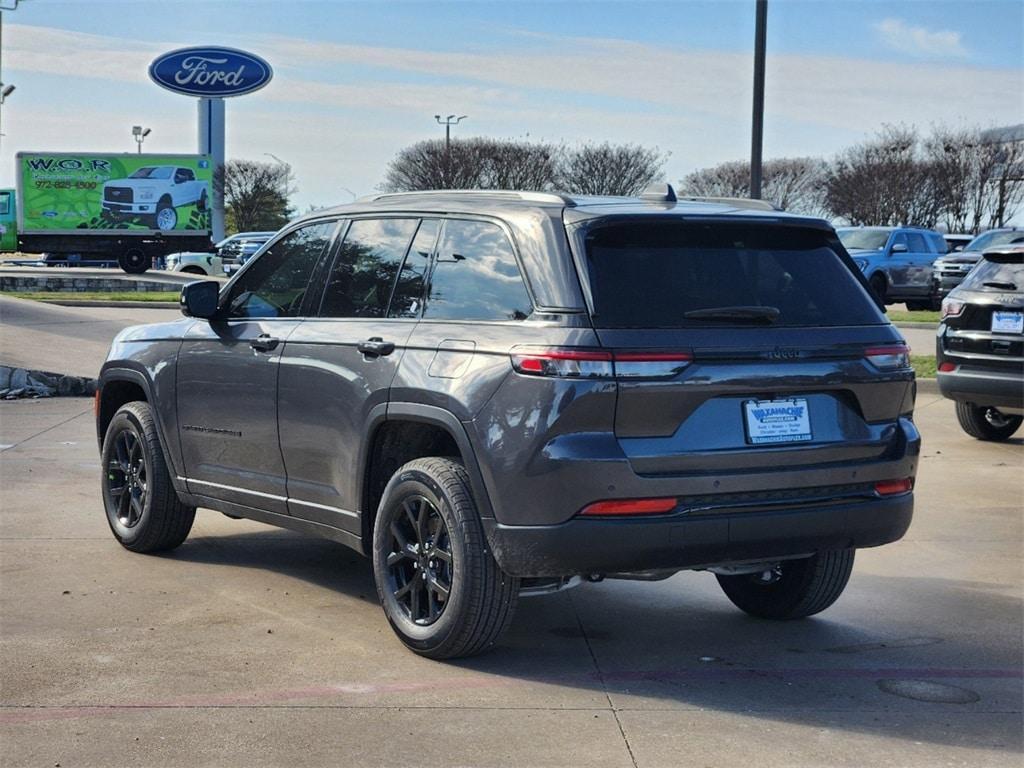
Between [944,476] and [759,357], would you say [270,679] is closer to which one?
[759,357]

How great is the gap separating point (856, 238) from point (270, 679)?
1082 inches

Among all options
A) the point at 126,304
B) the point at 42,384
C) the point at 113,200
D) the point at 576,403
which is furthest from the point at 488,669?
the point at 113,200

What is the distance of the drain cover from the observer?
498 centimetres

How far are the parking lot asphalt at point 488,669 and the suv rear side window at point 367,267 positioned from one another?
1322 mm

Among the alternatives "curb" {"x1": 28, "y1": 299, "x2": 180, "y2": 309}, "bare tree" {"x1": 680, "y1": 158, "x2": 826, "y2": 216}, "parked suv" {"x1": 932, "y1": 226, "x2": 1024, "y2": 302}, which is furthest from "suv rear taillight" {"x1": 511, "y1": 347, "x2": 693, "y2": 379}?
"bare tree" {"x1": 680, "y1": 158, "x2": 826, "y2": 216}

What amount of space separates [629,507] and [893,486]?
121 centimetres

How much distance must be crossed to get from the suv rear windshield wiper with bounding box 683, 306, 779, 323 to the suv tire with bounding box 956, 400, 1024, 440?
712cm

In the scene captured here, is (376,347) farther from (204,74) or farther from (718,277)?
(204,74)

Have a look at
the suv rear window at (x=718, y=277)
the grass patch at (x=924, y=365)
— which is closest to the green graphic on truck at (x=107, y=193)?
the grass patch at (x=924, y=365)

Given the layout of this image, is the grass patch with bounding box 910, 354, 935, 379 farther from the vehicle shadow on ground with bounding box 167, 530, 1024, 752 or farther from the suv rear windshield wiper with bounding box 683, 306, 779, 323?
the suv rear windshield wiper with bounding box 683, 306, 779, 323

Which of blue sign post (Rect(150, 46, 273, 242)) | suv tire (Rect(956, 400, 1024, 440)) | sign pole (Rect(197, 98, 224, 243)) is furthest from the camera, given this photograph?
sign pole (Rect(197, 98, 224, 243))

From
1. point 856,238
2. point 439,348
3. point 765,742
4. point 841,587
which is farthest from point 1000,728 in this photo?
point 856,238

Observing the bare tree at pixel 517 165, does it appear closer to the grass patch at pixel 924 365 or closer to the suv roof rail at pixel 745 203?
the grass patch at pixel 924 365

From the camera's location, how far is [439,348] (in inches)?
206
